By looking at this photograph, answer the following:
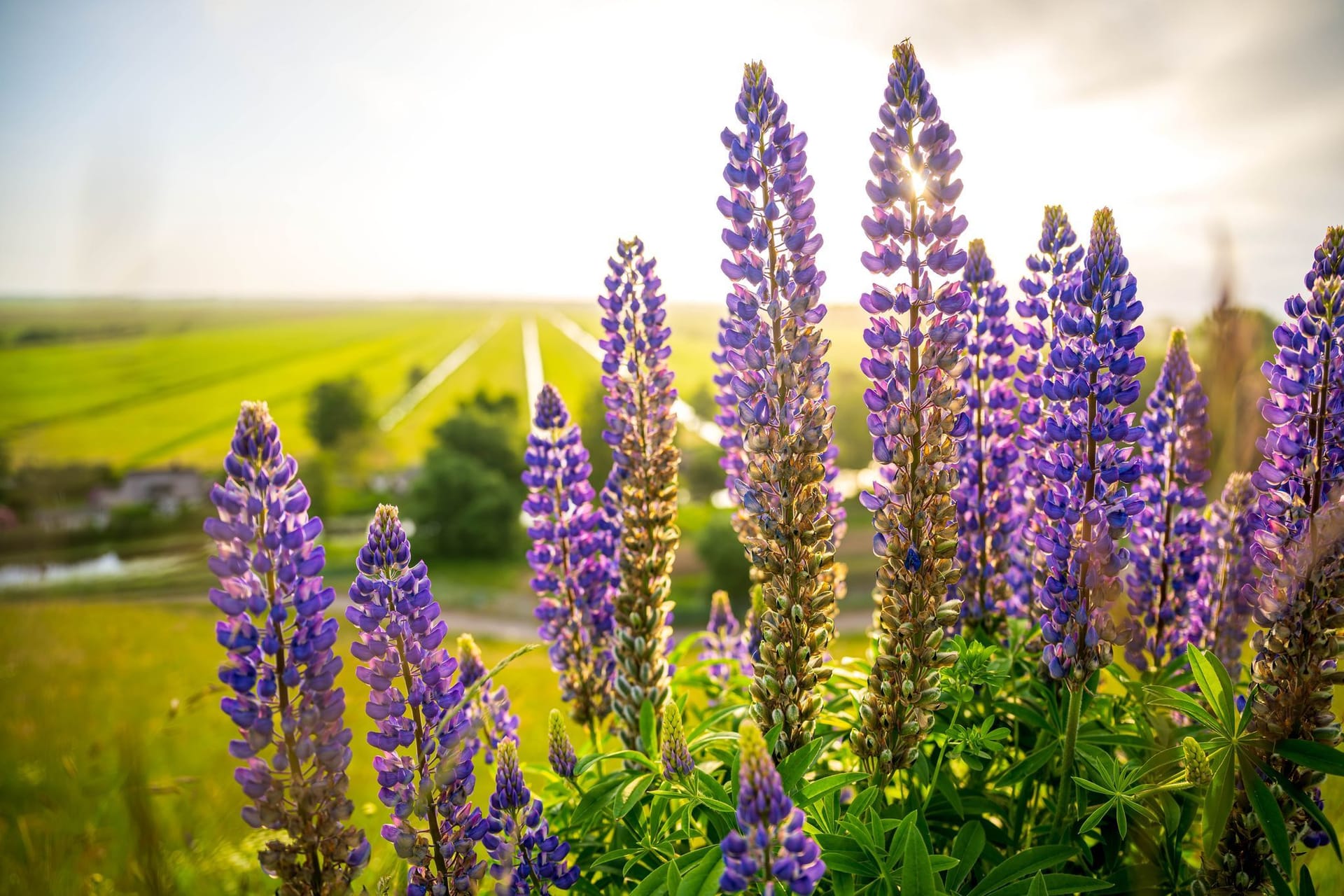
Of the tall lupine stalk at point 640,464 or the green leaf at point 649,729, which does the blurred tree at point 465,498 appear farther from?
the green leaf at point 649,729

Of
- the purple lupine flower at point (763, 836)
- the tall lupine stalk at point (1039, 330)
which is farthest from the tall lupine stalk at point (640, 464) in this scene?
the purple lupine flower at point (763, 836)

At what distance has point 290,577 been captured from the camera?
2082 mm

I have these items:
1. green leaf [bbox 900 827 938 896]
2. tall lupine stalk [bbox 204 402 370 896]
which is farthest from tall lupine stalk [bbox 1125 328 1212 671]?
tall lupine stalk [bbox 204 402 370 896]

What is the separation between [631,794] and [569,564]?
4.24 ft

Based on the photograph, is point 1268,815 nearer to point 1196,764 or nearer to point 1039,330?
point 1196,764

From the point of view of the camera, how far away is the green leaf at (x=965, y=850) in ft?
8.12

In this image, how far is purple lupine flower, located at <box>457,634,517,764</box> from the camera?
11.0ft

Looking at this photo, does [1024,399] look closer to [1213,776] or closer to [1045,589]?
[1045,589]

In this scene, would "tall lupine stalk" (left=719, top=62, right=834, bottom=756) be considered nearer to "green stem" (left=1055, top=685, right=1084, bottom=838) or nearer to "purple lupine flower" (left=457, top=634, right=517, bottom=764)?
"green stem" (left=1055, top=685, right=1084, bottom=838)

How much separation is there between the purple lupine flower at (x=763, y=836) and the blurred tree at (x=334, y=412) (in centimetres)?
7717

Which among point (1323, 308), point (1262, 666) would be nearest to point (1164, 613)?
point (1262, 666)

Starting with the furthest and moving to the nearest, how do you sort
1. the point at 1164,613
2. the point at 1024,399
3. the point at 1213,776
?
the point at 1024,399
the point at 1164,613
the point at 1213,776

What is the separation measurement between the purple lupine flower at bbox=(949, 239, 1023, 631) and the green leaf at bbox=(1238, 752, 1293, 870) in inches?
49.7

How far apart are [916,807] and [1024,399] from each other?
2.03m
